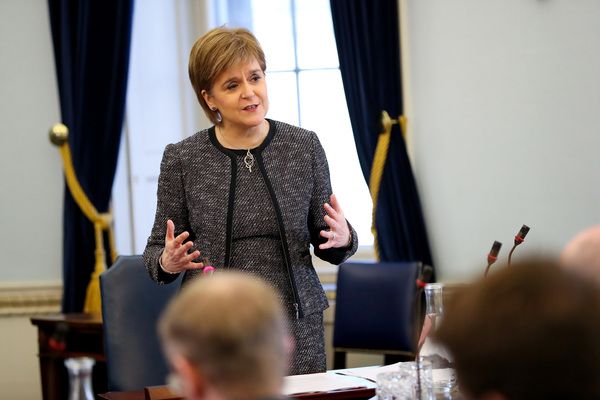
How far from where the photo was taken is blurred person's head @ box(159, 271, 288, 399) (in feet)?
3.50

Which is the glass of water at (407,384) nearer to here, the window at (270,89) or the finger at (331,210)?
the finger at (331,210)

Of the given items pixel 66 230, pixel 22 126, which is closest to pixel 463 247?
pixel 66 230

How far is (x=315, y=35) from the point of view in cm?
552

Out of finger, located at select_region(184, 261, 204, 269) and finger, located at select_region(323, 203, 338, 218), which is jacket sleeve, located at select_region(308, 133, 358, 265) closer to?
finger, located at select_region(323, 203, 338, 218)

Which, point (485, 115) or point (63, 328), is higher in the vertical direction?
point (485, 115)

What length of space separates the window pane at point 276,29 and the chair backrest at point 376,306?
4.90ft

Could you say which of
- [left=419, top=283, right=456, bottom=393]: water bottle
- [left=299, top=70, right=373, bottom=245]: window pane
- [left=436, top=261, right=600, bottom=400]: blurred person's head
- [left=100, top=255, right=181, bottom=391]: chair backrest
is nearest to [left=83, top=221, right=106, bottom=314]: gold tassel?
[left=299, top=70, right=373, bottom=245]: window pane

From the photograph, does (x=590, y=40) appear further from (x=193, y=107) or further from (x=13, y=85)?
(x=13, y=85)

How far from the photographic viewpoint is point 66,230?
539 cm

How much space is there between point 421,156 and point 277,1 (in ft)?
3.95

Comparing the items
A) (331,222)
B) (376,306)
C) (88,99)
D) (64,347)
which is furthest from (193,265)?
(88,99)

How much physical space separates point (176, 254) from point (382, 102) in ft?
9.12

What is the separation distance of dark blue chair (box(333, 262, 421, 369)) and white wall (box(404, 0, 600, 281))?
1.74 feet

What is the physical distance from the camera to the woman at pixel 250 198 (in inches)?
106
